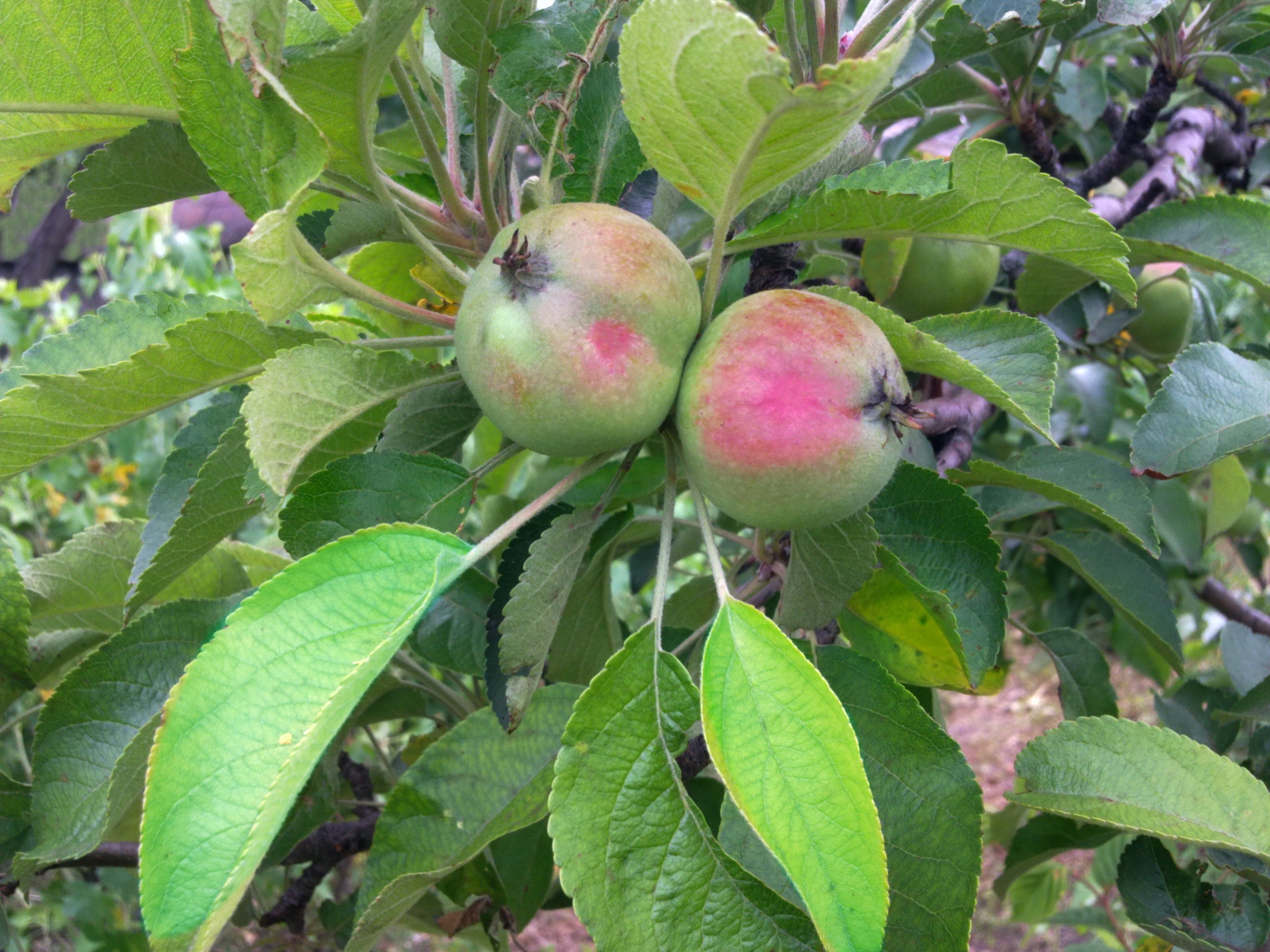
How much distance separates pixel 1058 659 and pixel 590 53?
106 cm

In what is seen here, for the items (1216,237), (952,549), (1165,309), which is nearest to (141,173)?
(952,549)

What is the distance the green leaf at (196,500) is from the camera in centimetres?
85

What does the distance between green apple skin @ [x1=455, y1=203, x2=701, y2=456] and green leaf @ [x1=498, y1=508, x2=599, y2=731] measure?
0.36 feet

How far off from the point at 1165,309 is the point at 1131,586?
2.26 feet

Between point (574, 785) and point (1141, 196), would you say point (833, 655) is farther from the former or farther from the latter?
point (1141, 196)

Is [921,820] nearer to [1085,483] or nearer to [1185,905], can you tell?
[1185,905]

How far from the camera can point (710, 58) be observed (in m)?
0.56

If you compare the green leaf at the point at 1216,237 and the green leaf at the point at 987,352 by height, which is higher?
the green leaf at the point at 987,352

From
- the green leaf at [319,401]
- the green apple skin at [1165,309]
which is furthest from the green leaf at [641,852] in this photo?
the green apple skin at [1165,309]

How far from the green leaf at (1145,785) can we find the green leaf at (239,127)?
2.71 feet

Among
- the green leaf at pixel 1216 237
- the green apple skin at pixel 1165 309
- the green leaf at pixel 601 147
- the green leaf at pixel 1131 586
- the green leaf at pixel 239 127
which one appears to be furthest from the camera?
the green apple skin at pixel 1165 309

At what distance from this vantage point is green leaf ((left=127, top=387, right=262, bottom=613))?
2.77 feet

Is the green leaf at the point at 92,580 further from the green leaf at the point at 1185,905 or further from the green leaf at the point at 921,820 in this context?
the green leaf at the point at 1185,905

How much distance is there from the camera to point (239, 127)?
68 cm
